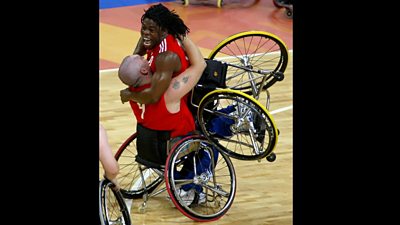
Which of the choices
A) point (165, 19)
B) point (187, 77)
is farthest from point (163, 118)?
point (165, 19)

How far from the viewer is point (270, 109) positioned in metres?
9.05

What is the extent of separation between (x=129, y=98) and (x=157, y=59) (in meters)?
0.34

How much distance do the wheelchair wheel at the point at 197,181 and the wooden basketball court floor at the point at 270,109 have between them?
0.45 feet

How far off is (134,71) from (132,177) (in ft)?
5.44

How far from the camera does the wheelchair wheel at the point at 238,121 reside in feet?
19.3

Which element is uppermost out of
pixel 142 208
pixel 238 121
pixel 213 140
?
pixel 238 121

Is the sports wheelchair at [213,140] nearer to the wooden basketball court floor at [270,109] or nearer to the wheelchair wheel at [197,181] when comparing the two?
the wheelchair wheel at [197,181]

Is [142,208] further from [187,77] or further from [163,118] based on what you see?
[187,77]

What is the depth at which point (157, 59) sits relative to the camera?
6086 millimetres

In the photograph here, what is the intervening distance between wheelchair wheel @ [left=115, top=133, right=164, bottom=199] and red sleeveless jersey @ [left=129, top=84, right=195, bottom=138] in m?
0.33
